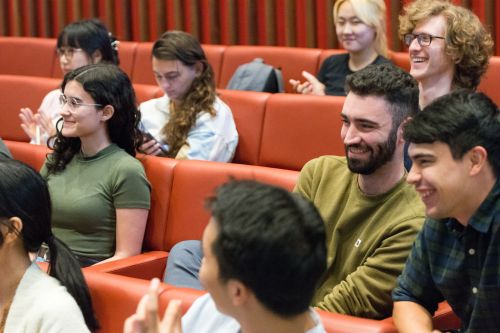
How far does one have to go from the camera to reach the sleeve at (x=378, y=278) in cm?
162

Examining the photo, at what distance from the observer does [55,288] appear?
142cm

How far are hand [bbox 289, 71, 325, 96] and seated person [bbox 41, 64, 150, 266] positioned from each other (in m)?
0.93

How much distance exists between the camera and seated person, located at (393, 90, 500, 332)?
138 cm

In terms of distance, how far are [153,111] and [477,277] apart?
5.36ft

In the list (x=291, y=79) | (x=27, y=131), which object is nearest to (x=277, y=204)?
(x=27, y=131)

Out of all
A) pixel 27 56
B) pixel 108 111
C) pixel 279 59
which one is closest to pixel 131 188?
pixel 108 111

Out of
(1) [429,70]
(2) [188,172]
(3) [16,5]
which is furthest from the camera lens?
(3) [16,5]

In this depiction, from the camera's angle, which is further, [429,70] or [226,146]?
[226,146]

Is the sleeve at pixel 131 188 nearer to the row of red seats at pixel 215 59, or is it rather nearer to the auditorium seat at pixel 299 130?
the auditorium seat at pixel 299 130

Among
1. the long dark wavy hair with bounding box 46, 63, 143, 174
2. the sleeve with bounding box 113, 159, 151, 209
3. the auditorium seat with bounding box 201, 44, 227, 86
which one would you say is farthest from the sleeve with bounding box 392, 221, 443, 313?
the auditorium seat with bounding box 201, 44, 227, 86

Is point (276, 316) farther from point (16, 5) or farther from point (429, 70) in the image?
point (16, 5)

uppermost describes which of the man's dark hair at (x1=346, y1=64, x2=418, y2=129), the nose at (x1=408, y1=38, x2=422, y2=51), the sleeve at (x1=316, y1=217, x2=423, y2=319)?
the nose at (x1=408, y1=38, x2=422, y2=51)

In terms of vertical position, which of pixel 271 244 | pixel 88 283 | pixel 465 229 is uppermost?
pixel 271 244

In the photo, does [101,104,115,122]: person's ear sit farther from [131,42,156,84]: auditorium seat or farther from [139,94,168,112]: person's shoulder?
[131,42,156,84]: auditorium seat
